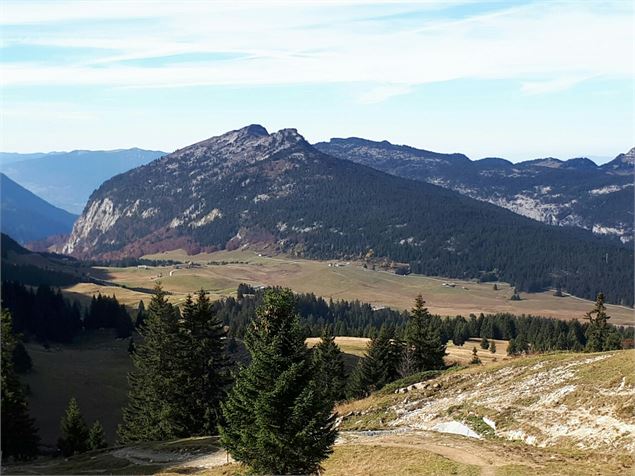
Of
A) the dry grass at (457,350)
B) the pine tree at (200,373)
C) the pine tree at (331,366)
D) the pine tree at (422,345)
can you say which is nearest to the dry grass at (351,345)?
the dry grass at (457,350)

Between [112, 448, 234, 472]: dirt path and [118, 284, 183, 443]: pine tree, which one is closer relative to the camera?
[112, 448, 234, 472]: dirt path

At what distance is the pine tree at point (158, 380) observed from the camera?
5897cm

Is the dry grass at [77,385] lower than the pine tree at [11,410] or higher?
lower

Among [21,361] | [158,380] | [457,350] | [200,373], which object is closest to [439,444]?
[200,373]

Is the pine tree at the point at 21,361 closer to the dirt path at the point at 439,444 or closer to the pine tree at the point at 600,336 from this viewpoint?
the dirt path at the point at 439,444

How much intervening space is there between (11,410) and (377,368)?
42.2m

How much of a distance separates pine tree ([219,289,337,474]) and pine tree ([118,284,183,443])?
28.2 m

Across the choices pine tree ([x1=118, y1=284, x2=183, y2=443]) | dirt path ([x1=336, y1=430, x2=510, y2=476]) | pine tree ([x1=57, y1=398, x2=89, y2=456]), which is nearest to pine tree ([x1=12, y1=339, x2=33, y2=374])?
pine tree ([x1=118, y1=284, x2=183, y2=443])

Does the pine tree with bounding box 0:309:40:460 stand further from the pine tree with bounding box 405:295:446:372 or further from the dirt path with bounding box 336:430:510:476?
the pine tree with bounding box 405:295:446:372

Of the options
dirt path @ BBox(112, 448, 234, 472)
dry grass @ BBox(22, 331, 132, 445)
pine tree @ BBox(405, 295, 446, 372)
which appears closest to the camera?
dirt path @ BBox(112, 448, 234, 472)

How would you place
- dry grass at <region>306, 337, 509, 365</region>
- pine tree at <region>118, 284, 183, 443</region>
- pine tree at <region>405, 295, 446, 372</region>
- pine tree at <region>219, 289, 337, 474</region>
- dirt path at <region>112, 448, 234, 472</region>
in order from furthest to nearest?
dry grass at <region>306, 337, 509, 365</region> < pine tree at <region>405, 295, 446, 372</region> < pine tree at <region>118, 284, 183, 443</region> < dirt path at <region>112, 448, 234, 472</region> < pine tree at <region>219, 289, 337, 474</region>

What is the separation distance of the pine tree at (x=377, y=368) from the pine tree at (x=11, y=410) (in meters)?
37.6

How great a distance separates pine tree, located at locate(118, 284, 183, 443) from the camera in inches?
2322

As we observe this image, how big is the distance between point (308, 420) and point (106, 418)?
66718 millimetres
